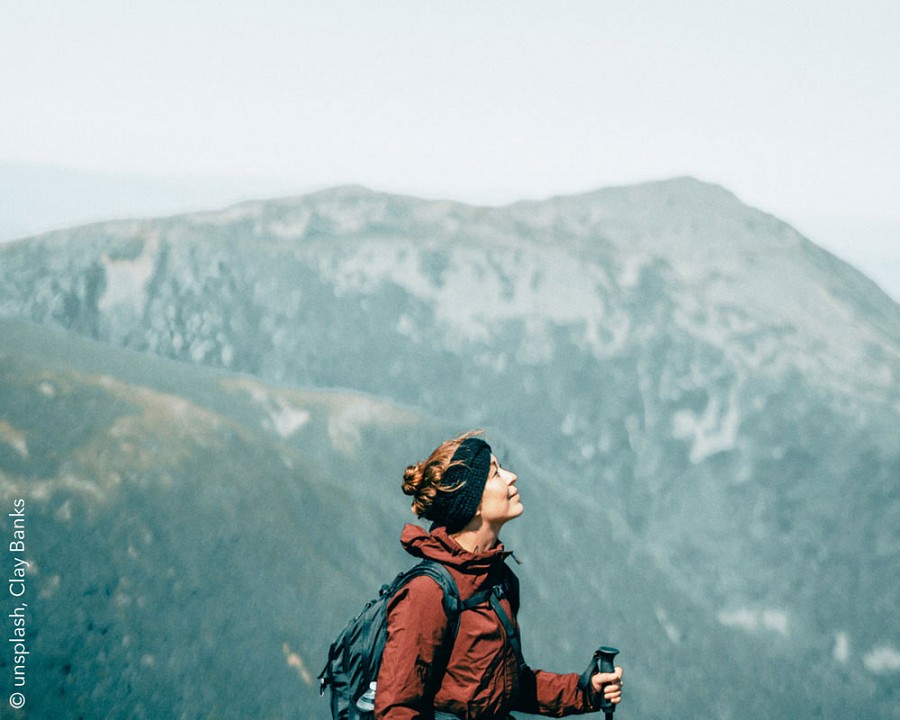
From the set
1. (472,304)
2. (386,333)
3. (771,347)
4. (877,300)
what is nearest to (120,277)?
(386,333)

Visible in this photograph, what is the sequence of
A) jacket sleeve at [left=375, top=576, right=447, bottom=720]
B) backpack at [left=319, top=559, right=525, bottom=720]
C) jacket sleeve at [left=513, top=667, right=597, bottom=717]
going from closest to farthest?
jacket sleeve at [left=375, top=576, right=447, bottom=720] < backpack at [left=319, top=559, right=525, bottom=720] < jacket sleeve at [left=513, top=667, right=597, bottom=717]

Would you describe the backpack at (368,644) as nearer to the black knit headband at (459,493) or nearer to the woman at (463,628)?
the woman at (463,628)

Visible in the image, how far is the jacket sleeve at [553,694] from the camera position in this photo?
3592mm

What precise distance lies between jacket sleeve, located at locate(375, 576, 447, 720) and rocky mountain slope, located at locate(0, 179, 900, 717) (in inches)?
545

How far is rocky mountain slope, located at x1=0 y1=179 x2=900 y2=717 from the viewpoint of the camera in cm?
1944

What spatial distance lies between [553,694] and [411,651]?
0.98m

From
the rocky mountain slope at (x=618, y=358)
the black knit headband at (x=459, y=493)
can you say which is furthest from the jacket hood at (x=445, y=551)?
the rocky mountain slope at (x=618, y=358)

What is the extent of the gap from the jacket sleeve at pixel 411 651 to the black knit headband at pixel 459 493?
38 centimetres

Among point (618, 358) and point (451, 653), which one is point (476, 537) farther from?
point (618, 358)

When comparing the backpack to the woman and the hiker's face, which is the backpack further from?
the hiker's face

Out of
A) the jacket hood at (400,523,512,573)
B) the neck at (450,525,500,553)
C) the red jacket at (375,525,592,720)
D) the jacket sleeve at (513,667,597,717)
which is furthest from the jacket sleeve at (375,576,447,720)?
the jacket sleeve at (513,667,597,717)

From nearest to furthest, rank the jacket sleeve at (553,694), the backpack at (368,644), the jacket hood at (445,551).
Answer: the backpack at (368,644)
the jacket hood at (445,551)
the jacket sleeve at (553,694)

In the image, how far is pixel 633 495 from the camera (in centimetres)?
2205

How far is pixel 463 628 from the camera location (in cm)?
318
